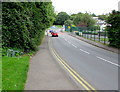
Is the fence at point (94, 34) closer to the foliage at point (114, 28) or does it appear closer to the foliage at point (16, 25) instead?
the foliage at point (114, 28)

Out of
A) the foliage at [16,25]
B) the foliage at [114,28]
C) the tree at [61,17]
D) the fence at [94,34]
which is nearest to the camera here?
the foliage at [16,25]

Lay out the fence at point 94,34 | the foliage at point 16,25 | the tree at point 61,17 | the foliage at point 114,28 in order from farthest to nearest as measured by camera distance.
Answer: the tree at point 61,17 < the fence at point 94,34 < the foliage at point 114,28 < the foliage at point 16,25

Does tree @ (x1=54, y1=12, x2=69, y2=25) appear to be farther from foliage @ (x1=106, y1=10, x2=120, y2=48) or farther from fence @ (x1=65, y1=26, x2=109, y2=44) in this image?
foliage @ (x1=106, y1=10, x2=120, y2=48)

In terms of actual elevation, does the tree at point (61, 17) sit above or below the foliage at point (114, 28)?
above

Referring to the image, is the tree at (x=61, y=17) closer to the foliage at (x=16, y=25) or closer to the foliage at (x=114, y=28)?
the foliage at (x=114, y=28)

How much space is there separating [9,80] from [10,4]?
957 cm

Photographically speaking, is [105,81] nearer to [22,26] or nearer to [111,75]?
[111,75]

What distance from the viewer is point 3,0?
49.9 feet

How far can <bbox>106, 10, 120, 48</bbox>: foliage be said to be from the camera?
23.9 metres

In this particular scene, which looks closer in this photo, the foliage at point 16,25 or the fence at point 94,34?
the foliage at point 16,25

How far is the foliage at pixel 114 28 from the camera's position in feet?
78.4

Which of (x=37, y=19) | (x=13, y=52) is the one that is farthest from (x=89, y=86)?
(x=37, y=19)

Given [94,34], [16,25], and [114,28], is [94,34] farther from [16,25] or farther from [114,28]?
[16,25]

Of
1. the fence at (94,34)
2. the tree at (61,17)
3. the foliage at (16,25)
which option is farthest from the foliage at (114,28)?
the tree at (61,17)
